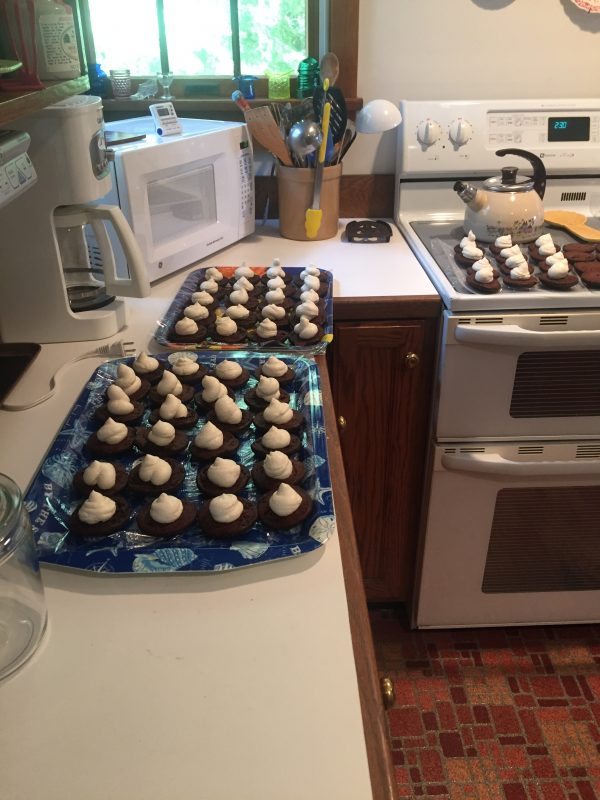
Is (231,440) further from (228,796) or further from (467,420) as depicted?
(467,420)

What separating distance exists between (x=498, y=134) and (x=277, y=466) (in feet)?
4.33

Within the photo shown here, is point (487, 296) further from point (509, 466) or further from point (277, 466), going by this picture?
point (277, 466)

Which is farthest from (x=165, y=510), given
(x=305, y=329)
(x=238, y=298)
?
(x=238, y=298)

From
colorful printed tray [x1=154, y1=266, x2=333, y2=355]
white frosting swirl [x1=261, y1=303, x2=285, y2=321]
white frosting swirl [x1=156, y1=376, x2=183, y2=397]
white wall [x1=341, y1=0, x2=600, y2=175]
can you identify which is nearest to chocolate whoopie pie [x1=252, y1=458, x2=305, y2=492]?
white frosting swirl [x1=156, y1=376, x2=183, y2=397]

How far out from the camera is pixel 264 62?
193cm

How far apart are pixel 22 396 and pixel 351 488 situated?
83 centimetres

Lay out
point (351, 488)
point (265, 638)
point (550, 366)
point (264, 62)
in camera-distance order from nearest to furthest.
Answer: point (265, 638)
point (550, 366)
point (351, 488)
point (264, 62)

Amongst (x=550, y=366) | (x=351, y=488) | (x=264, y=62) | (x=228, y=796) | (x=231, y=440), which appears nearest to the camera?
(x=228, y=796)

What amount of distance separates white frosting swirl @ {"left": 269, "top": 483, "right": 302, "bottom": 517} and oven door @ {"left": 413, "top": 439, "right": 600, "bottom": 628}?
782mm

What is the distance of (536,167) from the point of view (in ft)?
5.51

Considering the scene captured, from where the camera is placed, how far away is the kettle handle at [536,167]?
66.0 inches

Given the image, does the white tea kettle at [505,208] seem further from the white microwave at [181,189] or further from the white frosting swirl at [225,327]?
the white frosting swirl at [225,327]

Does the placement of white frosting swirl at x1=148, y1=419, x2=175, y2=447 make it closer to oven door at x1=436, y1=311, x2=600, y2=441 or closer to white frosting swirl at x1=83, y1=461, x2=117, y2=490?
white frosting swirl at x1=83, y1=461, x2=117, y2=490

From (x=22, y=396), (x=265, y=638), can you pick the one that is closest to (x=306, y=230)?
(x=22, y=396)
